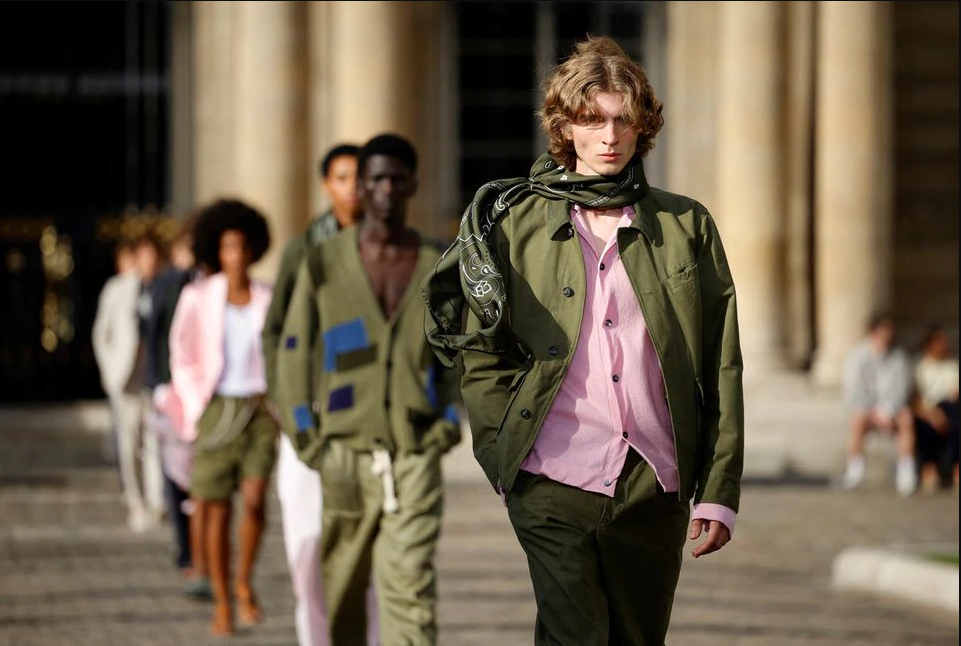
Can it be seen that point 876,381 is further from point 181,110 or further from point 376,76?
point 181,110

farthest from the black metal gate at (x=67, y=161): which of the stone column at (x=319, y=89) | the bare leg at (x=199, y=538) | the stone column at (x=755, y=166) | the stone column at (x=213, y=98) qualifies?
the bare leg at (x=199, y=538)

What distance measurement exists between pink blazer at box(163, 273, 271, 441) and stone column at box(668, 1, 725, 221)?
36.3ft

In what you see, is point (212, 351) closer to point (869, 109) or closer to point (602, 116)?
point (602, 116)

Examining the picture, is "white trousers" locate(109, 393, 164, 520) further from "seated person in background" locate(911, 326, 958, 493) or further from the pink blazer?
"seated person in background" locate(911, 326, 958, 493)

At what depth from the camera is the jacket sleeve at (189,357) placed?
9.41m

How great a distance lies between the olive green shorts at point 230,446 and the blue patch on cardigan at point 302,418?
2100mm

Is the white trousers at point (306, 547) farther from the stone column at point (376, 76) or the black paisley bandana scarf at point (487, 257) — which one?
the stone column at point (376, 76)

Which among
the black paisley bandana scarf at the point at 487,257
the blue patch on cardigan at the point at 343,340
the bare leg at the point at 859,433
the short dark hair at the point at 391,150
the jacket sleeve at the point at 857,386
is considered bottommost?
the bare leg at the point at 859,433

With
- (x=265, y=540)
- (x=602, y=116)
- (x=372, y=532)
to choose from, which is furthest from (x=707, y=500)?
(x=265, y=540)

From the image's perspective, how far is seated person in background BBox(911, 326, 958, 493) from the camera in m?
17.1

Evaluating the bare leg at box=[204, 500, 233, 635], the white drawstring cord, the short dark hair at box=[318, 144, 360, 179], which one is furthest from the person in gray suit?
the white drawstring cord

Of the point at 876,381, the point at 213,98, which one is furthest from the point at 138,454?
the point at 213,98

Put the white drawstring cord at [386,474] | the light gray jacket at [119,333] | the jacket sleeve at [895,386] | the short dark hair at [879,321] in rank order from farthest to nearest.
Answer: the short dark hair at [879,321], the jacket sleeve at [895,386], the light gray jacket at [119,333], the white drawstring cord at [386,474]

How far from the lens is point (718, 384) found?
15.8 ft
